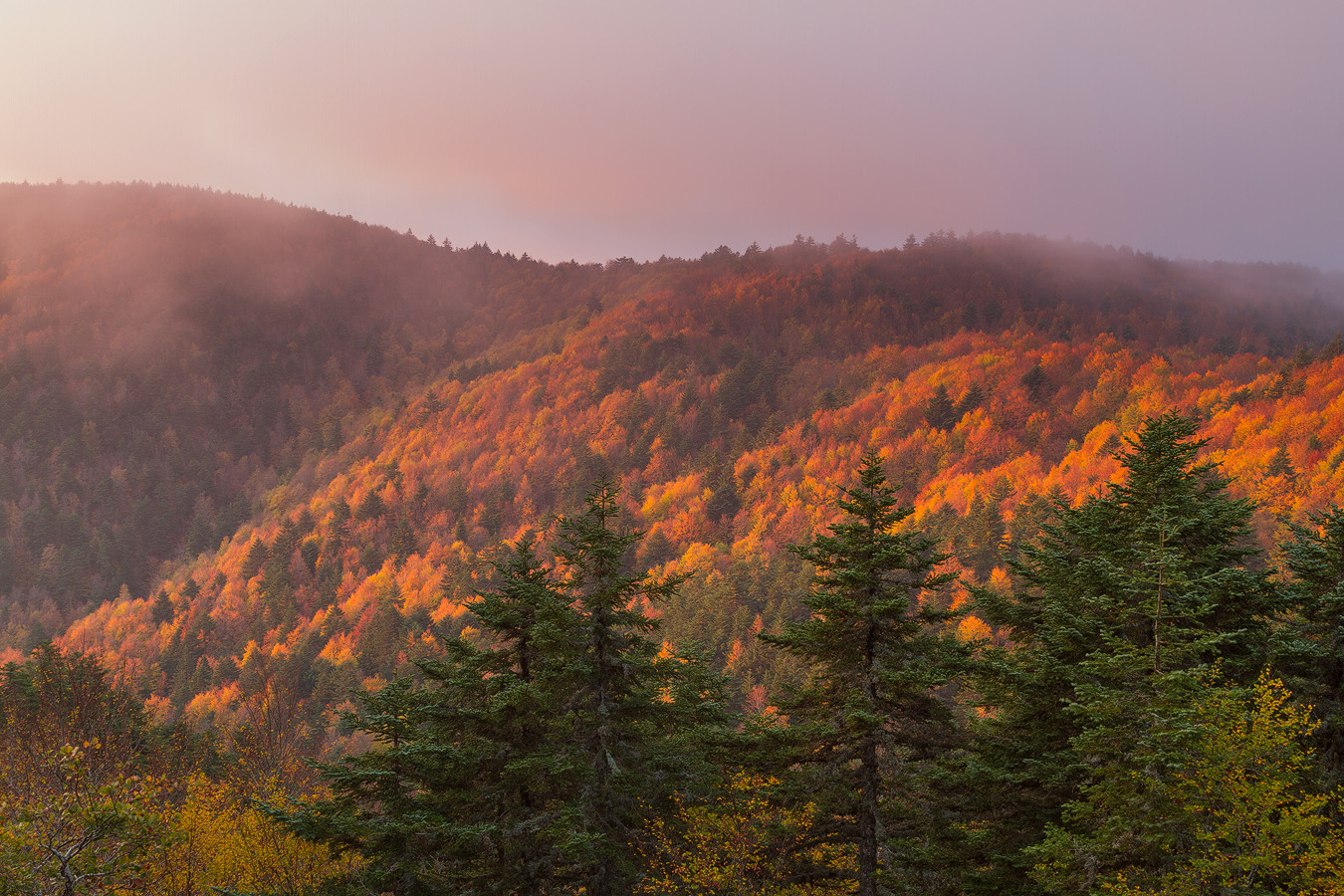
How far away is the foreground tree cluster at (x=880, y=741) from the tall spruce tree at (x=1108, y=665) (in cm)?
10

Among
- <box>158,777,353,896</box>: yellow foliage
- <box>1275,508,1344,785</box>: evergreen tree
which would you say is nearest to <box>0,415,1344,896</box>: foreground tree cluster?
<box>1275,508,1344,785</box>: evergreen tree

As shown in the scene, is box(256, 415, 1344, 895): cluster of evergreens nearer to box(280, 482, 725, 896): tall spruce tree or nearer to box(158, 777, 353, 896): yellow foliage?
box(280, 482, 725, 896): tall spruce tree

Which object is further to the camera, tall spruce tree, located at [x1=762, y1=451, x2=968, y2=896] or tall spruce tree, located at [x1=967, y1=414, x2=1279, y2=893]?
tall spruce tree, located at [x1=762, y1=451, x2=968, y2=896]

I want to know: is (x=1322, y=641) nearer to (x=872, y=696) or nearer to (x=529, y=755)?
(x=872, y=696)

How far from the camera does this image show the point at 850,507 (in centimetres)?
1903

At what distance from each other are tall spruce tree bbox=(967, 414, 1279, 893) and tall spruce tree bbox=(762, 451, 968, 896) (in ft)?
5.04

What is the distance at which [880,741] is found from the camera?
18219 millimetres

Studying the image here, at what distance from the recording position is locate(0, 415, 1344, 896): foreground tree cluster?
15836 mm

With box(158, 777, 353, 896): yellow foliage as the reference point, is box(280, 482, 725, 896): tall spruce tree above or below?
above

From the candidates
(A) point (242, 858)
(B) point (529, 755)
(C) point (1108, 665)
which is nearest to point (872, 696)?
(C) point (1108, 665)

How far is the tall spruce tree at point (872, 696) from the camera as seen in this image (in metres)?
18.3

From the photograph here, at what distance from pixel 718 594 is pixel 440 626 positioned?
55203 mm

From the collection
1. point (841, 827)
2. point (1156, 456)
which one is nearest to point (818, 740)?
point (841, 827)

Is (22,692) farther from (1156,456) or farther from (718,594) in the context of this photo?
(718,594)
